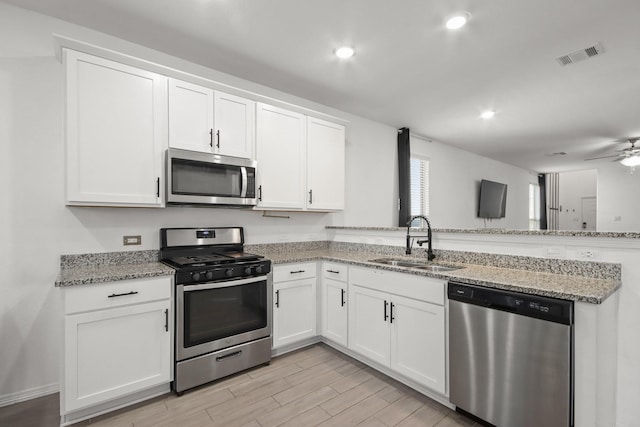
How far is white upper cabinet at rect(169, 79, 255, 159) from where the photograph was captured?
248 cm

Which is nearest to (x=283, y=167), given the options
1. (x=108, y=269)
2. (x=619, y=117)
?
(x=108, y=269)

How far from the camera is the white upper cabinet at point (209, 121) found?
8.13 ft

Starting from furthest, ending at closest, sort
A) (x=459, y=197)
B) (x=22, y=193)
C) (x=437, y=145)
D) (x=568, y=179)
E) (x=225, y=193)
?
(x=568, y=179)
(x=459, y=197)
(x=437, y=145)
(x=225, y=193)
(x=22, y=193)

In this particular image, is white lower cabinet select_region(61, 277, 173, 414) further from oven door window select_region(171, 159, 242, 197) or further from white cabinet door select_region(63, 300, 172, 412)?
oven door window select_region(171, 159, 242, 197)

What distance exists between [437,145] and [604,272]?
410cm

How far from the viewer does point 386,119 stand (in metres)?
4.46

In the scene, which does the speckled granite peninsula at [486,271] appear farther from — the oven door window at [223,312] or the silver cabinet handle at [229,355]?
the silver cabinet handle at [229,355]

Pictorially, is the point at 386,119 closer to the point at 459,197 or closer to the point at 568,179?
the point at 459,197

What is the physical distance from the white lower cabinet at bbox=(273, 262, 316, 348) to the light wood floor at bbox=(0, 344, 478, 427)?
13.0 inches

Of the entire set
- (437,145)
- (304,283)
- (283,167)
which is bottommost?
(304,283)

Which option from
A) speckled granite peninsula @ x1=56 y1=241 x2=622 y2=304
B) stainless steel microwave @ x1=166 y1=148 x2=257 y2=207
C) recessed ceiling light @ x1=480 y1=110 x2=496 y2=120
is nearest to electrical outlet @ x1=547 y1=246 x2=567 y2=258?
speckled granite peninsula @ x1=56 y1=241 x2=622 y2=304

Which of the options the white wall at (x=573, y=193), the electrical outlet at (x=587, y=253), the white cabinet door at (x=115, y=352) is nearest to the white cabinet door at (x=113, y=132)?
the white cabinet door at (x=115, y=352)

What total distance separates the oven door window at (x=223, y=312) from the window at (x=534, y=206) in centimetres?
937

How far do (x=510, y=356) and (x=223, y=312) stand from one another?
→ 6.38 feet
